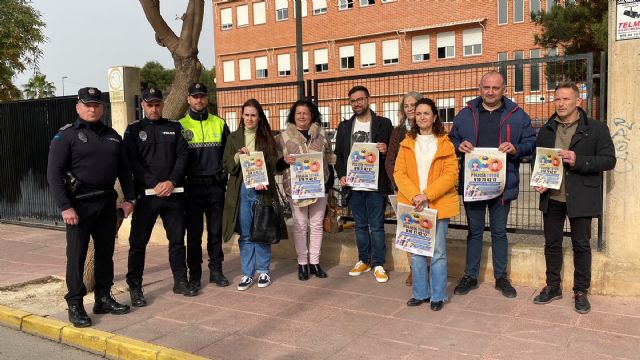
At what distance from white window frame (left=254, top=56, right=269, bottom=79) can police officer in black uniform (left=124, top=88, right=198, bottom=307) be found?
41.3 m

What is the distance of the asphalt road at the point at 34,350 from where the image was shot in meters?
4.89

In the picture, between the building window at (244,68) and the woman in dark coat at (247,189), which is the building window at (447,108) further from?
the building window at (244,68)

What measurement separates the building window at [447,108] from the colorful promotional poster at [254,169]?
1.99 m

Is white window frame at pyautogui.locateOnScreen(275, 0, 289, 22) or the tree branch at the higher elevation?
white window frame at pyautogui.locateOnScreen(275, 0, 289, 22)

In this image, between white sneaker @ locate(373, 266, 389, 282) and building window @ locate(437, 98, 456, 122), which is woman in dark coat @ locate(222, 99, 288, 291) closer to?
white sneaker @ locate(373, 266, 389, 282)

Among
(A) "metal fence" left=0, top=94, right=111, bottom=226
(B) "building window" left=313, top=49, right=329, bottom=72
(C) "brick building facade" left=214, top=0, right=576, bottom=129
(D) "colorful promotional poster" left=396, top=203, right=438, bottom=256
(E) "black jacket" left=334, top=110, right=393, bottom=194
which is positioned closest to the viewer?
(D) "colorful promotional poster" left=396, top=203, right=438, bottom=256

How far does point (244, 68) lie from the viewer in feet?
156

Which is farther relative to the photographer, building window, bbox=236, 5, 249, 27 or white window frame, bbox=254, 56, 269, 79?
building window, bbox=236, 5, 249, 27

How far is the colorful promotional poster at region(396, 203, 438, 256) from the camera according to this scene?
514 centimetres

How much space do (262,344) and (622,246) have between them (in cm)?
364

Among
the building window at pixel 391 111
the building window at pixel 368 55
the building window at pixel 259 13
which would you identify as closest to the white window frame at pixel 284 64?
Answer: the building window at pixel 259 13

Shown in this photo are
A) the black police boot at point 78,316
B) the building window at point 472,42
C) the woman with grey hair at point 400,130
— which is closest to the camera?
the black police boot at point 78,316

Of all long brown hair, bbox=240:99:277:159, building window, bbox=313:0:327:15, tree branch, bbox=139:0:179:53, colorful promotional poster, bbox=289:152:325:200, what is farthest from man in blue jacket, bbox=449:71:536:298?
building window, bbox=313:0:327:15

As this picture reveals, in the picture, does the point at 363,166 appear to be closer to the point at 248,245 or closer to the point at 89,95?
the point at 248,245
